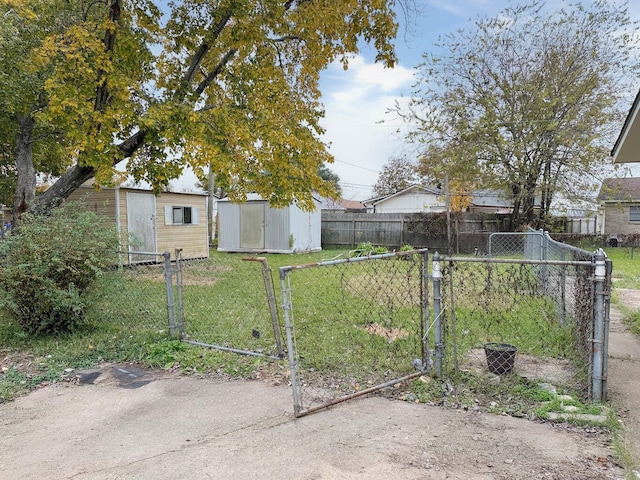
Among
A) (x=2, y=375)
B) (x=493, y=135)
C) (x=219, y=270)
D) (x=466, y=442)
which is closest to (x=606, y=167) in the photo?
(x=493, y=135)

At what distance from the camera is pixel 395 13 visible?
784 cm

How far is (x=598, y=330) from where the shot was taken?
3.10 meters

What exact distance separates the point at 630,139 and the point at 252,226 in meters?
12.3

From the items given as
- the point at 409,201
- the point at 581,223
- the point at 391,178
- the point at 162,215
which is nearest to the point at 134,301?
the point at 162,215

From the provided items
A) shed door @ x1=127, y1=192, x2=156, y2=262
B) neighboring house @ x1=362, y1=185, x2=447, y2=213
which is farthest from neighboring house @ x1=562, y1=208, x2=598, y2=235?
shed door @ x1=127, y1=192, x2=156, y2=262

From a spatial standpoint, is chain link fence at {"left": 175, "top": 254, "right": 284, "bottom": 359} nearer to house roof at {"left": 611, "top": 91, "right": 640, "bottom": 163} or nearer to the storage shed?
house roof at {"left": 611, "top": 91, "right": 640, "bottom": 163}

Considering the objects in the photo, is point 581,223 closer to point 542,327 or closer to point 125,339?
point 542,327

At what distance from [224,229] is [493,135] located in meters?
11.1

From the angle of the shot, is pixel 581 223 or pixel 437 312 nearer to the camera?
pixel 437 312

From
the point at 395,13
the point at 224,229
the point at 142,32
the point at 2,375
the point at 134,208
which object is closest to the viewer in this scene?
the point at 2,375

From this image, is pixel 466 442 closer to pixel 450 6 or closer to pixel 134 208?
pixel 450 6

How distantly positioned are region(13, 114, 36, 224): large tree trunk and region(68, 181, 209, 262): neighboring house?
1.25 meters

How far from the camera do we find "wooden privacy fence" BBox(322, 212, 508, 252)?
16.7 m

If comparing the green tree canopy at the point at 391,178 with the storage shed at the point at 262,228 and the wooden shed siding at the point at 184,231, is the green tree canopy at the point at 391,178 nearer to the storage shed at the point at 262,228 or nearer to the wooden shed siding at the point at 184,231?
the storage shed at the point at 262,228
